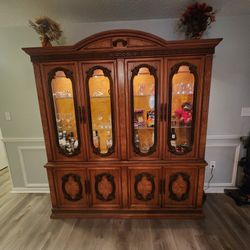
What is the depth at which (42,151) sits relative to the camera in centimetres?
259

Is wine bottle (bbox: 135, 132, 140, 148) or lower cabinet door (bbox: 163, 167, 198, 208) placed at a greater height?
wine bottle (bbox: 135, 132, 140, 148)

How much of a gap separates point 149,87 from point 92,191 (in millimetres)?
1519

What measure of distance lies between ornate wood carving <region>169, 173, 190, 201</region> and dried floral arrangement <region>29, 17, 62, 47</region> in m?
2.22

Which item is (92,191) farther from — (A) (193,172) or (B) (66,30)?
(B) (66,30)

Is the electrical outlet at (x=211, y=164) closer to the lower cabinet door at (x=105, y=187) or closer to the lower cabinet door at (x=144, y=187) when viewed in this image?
the lower cabinet door at (x=144, y=187)

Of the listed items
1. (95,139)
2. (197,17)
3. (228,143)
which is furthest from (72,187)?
(197,17)

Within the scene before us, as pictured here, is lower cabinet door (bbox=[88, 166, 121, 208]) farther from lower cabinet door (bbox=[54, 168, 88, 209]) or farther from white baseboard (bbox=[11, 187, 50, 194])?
white baseboard (bbox=[11, 187, 50, 194])

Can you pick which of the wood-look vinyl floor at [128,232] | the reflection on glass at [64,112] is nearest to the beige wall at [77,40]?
the wood-look vinyl floor at [128,232]

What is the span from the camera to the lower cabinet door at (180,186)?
198 centimetres

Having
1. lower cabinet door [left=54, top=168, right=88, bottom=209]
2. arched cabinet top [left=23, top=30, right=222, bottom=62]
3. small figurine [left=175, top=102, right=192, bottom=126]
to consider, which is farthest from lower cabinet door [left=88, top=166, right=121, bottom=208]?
arched cabinet top [left=23, top=30, right=222, bottom=62]

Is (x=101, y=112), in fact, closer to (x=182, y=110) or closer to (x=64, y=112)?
(x=64, y=112)

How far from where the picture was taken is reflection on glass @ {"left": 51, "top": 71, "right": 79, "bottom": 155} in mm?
1949

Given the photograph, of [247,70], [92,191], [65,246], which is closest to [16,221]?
[65,246]

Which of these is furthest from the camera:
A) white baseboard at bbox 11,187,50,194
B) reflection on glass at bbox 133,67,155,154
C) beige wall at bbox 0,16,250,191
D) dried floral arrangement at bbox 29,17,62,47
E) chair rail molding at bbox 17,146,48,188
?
white baseboard at bbox 11,187,50,194
